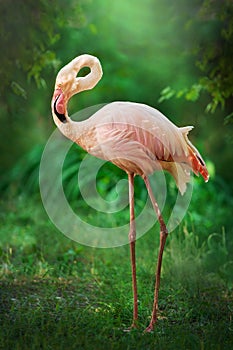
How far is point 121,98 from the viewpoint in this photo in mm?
8781

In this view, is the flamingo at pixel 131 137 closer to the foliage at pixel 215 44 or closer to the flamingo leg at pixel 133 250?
the flamingo leg at pixel 133 250

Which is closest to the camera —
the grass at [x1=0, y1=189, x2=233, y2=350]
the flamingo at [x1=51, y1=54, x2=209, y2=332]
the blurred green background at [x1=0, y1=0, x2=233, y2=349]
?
the grass at [x1=0, y1=189, x2=233, y2=350]

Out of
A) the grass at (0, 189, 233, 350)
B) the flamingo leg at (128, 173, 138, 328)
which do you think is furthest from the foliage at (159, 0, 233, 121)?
the flamingo leg at (128, 173, 138, 328)

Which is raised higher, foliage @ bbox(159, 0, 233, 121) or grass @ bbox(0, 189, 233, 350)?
foliage @ bbox(159, 0, 233, 121)

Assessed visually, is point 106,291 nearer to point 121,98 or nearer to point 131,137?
point 131,137

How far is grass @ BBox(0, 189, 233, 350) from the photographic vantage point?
3.51 m

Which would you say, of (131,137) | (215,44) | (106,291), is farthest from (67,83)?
(215,44)

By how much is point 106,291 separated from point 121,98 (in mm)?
4538

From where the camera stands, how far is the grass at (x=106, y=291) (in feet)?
11.5

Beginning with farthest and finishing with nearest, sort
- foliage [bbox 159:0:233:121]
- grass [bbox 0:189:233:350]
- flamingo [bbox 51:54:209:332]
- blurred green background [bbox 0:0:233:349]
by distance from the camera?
foliage [bbox 159:0:233:121] < blurred green background [bbox 0:0:233:349] < flamingo [bbox 51:54:209:332] < grass [bbox 0:189:233:350]

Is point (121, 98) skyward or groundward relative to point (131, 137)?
groundward

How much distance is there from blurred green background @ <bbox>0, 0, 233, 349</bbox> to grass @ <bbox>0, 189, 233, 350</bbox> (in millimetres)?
17

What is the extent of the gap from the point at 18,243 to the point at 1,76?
1.70 m

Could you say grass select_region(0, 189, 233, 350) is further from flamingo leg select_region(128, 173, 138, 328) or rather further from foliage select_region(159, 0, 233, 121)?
foliage select_region(159, 0, 233, 121)
